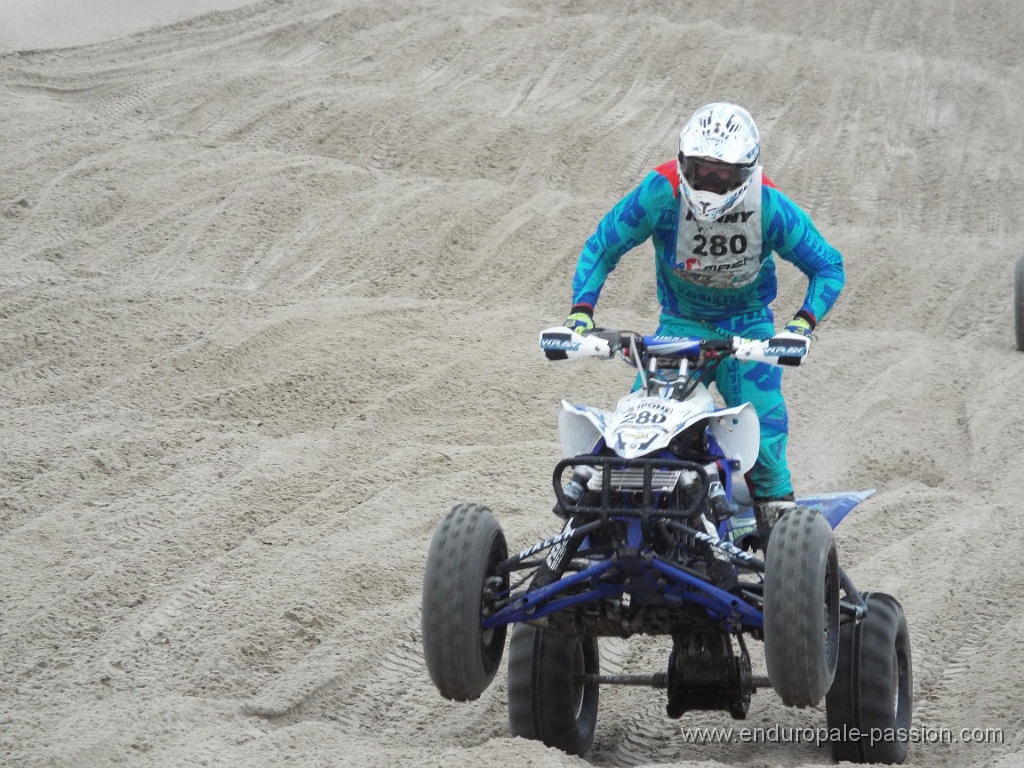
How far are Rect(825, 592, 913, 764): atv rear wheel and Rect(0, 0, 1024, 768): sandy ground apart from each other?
351 mm

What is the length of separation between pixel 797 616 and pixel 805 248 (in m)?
1.93

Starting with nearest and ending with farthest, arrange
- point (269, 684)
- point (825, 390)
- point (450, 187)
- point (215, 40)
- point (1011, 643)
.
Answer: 1. point (269, 684)
2. point (1011, 643)
3. point (825, 390)
4. point (450, 187)
5. point (215, 40)

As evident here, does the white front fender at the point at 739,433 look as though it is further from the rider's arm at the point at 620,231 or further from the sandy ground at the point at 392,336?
the sandy ground at the point at 392,336

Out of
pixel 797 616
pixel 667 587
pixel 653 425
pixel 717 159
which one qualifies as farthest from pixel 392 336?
pixel 797 616

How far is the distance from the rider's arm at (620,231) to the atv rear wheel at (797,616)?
5.22 feet

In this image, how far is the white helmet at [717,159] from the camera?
16.4 ft

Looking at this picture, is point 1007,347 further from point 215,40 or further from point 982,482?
point 215,40

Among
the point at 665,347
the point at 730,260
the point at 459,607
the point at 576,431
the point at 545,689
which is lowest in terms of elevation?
the point at 545,689

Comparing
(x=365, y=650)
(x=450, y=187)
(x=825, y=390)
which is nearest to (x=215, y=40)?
(x=450, y=187)

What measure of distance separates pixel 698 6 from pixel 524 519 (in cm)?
1216

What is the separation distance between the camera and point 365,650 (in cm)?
590

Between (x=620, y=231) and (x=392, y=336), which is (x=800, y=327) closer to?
(x=620, y=231)

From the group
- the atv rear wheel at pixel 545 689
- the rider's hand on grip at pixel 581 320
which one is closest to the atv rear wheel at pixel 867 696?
the atv rear wheel at pixel 545 689

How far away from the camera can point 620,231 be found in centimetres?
556
